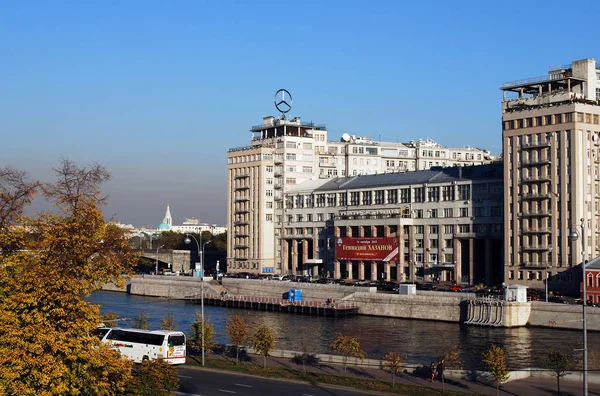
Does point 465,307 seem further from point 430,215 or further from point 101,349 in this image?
point 101,349

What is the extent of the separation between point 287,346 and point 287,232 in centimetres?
9730

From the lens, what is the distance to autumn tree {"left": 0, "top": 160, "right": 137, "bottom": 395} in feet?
130

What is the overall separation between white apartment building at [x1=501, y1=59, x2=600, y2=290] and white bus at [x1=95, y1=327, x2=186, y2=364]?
237ft

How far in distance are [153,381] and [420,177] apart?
4806 inches

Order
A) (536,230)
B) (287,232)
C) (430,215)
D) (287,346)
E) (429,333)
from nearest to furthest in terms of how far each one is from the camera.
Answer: (287,346) < (429,333) < (536,230) < (430,215) < (287,232)

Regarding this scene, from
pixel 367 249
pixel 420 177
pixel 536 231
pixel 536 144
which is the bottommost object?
pixel 367 249

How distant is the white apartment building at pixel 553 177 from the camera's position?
125 meters

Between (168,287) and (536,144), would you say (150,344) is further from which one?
(168,287)

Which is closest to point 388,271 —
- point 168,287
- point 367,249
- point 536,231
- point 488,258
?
point 367,249

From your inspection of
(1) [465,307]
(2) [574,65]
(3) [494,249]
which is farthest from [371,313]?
(2) [574,65]

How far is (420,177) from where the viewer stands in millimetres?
162375

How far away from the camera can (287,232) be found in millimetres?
188375

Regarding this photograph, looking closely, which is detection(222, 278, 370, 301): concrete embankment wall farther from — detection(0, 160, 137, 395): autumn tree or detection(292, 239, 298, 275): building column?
detection(0, 160, 137, 395): autumn tree

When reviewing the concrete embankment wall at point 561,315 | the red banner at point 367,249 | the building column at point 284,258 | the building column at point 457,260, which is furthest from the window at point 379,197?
the concrete embankment wall at point 561,315
